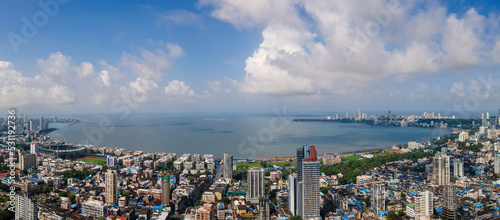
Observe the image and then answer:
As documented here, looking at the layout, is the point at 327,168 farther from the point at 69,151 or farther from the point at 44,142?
the point at 44,142

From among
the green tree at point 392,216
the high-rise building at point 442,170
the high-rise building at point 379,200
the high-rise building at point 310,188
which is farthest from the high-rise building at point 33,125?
the high-rise building at point 442,170

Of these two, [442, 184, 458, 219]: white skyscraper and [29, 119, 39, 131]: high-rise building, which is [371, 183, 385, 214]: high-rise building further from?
[29, 119, 39, 131]: high-rise building

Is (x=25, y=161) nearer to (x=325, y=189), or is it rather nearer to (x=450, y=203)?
(x=325, y=189)

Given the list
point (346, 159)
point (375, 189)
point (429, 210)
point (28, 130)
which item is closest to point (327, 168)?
point (346, 159)

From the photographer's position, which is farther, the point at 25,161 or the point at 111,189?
the point at 25,161

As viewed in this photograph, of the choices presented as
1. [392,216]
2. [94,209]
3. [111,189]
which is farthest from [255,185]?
[94,209]

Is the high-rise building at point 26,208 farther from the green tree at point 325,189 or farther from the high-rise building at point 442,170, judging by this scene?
the high-rise building at point 442,170
